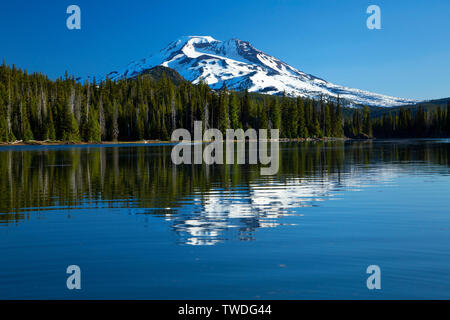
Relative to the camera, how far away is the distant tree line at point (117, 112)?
447ft

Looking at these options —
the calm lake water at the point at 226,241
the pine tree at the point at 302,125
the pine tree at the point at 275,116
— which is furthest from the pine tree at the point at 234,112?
the calm lake water at the point at 226,241

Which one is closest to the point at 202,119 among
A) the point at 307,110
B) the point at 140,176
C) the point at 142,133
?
the point at 142,133

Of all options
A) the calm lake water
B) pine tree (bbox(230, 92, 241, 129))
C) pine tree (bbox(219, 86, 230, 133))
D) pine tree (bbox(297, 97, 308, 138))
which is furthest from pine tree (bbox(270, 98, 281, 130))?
the calm lake water

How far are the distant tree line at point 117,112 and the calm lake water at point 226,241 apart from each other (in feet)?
375

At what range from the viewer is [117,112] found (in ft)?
528

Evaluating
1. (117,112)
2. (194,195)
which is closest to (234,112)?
(117,112)

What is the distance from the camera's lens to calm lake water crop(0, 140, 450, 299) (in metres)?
9.10

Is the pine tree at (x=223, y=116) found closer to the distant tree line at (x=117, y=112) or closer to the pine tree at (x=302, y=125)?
the distant tree line at (x=117, y=112)

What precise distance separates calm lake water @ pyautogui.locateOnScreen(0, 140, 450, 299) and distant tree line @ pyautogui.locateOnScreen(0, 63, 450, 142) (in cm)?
11428

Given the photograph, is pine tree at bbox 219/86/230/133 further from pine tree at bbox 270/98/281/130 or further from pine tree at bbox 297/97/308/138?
pine tree at bbox 297/97/308/138

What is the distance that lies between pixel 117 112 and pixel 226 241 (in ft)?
504
